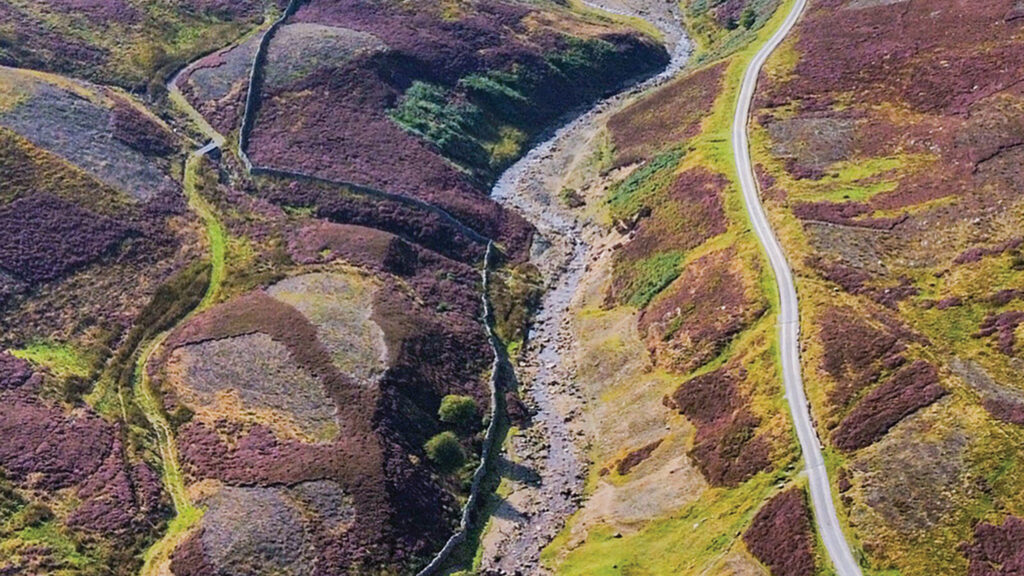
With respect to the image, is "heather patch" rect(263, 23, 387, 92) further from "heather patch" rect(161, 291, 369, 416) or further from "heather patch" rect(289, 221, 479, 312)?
"heather patch" rect(161, 291, 369, 416)

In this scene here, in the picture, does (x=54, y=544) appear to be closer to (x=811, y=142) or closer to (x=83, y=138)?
(x=83, y=138)

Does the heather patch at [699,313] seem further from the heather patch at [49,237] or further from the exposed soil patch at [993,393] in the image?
the heather patch at [49,237]

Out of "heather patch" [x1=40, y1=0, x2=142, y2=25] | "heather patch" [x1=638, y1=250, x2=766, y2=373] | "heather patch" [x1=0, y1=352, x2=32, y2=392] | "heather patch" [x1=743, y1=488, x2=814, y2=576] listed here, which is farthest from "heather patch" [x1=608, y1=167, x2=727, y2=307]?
"heather patch" [x1=40, y1=0, x2=142, y2=25]

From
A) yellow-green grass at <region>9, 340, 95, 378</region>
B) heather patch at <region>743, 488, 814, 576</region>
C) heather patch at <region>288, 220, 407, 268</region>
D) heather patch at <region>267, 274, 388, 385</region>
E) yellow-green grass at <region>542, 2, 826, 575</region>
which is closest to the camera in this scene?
heather patch at <region>743, 488, 814, 576</region>

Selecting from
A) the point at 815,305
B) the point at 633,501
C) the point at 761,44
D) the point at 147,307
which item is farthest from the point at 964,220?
the point at 147,307

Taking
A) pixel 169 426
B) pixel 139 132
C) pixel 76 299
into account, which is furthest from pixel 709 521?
pixel 139 132
